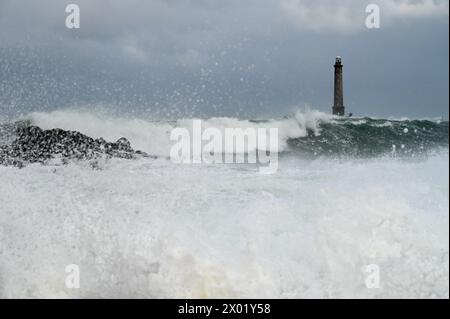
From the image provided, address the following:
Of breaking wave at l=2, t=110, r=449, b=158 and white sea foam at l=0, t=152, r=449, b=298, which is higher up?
breaking wave at l=2, t=110, r=449, b=158

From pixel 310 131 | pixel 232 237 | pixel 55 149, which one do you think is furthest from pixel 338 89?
pixel 232 237

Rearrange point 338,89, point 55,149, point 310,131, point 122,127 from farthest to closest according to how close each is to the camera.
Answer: point 338,89, point 310,131, point 122,127, point 55,149

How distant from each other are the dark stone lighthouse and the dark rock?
59.4 feet

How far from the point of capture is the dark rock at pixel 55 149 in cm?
793

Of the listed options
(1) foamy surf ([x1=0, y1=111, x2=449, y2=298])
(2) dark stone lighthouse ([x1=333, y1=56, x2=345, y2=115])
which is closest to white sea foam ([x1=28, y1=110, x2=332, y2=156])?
(1) foamy surf ([x1=0, y1=111, x2=449, y2=298])

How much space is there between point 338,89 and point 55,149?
19824 millimetres

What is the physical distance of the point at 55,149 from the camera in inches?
342

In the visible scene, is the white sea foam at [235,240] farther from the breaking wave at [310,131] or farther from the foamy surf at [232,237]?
the breaking wave at [310,131]

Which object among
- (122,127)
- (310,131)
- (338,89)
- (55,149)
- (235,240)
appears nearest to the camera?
(235,240)

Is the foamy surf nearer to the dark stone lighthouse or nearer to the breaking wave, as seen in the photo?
the breaking wave

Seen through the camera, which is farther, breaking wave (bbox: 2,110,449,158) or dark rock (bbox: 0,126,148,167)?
breaking wave (bbox: 2,110,449,158)

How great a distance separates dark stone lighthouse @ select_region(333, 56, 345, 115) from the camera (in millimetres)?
26312

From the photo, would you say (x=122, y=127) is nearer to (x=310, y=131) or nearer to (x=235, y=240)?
(x=310, y=131)

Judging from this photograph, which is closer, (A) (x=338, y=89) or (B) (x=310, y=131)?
(B) (x=310, y=131)
